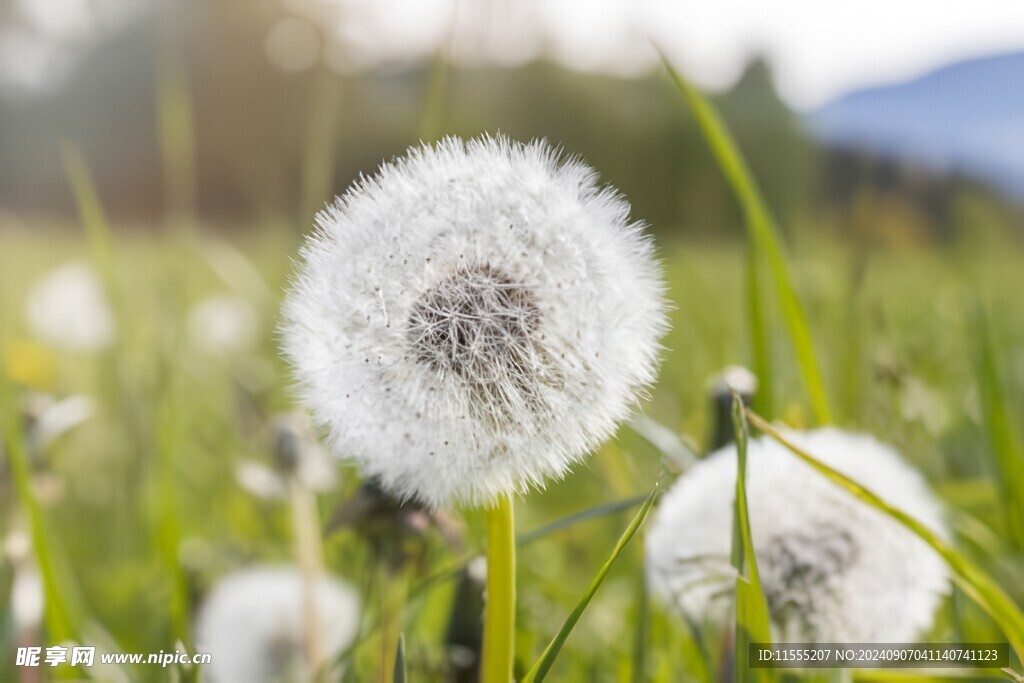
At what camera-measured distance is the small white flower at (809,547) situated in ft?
2.40

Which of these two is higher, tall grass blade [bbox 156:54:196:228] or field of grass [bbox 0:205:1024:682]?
tall grass blade [bbox 156:54:196:228]

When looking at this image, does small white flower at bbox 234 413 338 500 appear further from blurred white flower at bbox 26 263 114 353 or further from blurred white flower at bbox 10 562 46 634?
blurred white flower at bbox 26 263 114 353

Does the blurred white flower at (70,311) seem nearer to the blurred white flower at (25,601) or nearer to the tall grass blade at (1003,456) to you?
the blurred white flower at (25,601)

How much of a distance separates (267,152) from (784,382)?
1.29 metres

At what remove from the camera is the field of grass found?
2.99 feet

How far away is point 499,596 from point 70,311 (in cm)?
186

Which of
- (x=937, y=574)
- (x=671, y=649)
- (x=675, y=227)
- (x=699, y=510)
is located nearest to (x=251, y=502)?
Result: (x=671, y=649)

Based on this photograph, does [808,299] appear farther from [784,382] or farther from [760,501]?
[760,501]

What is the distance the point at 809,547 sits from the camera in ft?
2.44

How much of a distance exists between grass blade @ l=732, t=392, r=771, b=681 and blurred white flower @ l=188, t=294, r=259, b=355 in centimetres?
181

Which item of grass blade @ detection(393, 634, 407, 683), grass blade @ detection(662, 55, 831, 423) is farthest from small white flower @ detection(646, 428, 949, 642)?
grass blade @ detection(393, 634, 407, 683)

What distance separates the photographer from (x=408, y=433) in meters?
0.57

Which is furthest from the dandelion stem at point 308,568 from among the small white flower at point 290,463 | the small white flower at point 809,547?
the small white flower at point 809,547

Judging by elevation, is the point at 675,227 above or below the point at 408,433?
above
